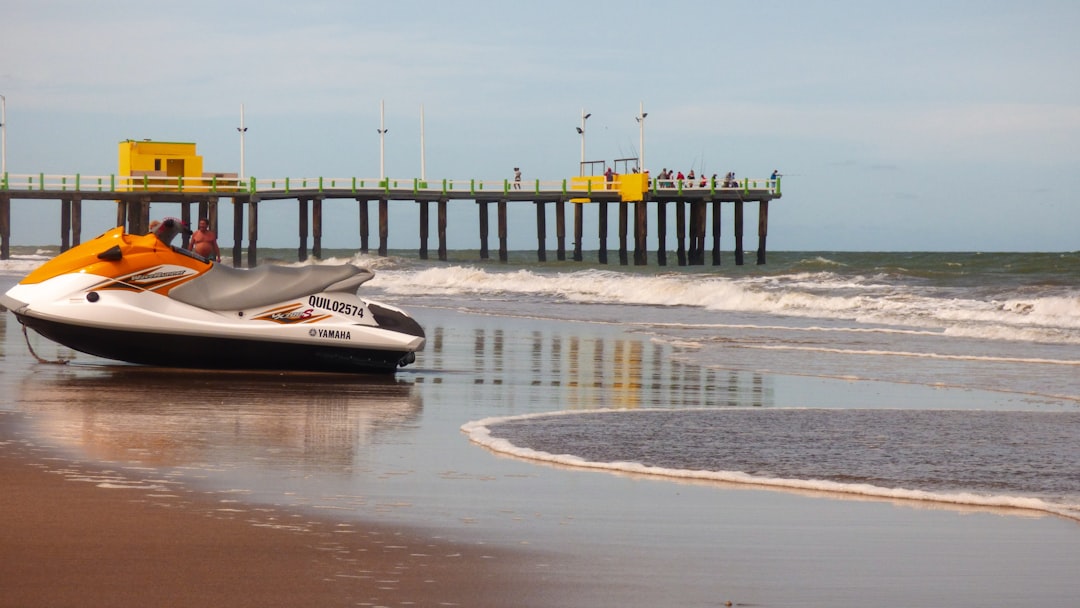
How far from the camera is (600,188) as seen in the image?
2265 inches

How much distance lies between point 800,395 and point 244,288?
180 inches

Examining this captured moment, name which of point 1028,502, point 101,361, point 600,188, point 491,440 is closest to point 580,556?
point 1028,502

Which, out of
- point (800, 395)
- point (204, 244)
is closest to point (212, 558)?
point (800, 395)

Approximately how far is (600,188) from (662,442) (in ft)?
164

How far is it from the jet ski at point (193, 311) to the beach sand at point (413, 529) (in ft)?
7.16

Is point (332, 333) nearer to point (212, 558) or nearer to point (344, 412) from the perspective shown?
point (344, 412)

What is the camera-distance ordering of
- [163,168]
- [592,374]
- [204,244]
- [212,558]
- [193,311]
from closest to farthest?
[212,558]
[193,311]
[592,374]
[204,244]
[163,168]

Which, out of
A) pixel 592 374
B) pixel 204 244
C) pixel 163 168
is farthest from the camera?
pixel 163 168

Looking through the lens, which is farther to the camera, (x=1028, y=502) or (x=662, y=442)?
(x=662, y=442)

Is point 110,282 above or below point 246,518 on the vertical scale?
above

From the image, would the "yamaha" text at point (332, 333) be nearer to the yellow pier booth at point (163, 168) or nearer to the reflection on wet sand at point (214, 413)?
the reflection on wet sand at point (214, 413)

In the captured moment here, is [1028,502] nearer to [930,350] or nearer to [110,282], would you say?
[110,282]

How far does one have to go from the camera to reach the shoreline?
4.38 meters

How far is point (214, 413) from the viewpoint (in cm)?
881
